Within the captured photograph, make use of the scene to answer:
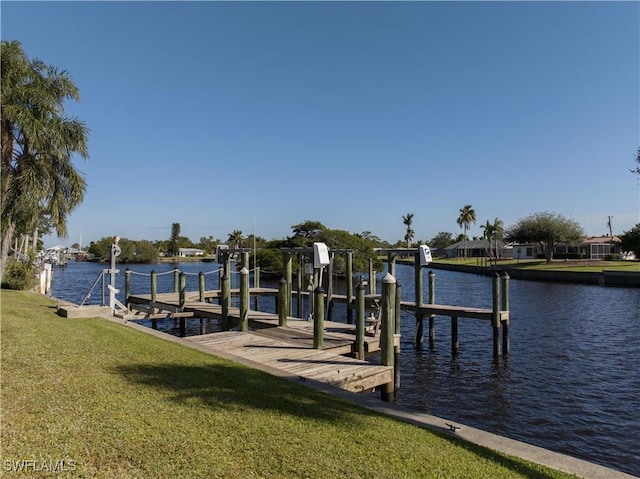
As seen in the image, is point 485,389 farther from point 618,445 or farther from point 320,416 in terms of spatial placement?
point 320,416

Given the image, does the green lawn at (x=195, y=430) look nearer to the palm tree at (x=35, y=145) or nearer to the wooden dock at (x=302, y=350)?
the wooden dock at (x=302, y=350)

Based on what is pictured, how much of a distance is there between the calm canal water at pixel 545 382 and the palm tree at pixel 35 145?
→ 7.36m

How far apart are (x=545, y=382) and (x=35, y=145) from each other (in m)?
18.3

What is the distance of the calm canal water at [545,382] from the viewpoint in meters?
8.81

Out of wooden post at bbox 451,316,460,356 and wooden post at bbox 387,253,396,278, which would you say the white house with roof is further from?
wooden post at bbox 387,253,396,278

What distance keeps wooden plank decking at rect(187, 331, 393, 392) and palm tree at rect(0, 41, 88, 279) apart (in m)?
9.71

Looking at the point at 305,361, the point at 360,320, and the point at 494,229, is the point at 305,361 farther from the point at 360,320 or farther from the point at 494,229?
the point at 494,229

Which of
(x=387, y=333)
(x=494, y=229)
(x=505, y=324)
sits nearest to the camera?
(x=387, y=333)

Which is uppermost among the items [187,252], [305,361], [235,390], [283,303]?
[187,252]

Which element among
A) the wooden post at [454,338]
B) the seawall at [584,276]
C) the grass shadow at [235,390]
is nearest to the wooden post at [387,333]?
the grass shadow at [235,390]

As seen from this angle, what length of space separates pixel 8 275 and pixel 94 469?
76.5ft

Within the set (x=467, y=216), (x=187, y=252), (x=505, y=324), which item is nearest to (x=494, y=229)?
(x=467, y=216)

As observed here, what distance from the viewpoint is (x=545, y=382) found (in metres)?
12.2

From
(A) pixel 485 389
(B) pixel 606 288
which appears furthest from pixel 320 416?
(B) pixel 606 288
